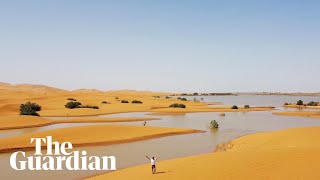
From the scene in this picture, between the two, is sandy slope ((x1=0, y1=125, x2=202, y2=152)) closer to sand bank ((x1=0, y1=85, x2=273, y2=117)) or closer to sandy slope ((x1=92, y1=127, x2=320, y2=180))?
sandy slope ((x1=92, y1=127, x2=320, y2=180))

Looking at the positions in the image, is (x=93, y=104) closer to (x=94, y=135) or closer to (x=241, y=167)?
(x=94, y=135)

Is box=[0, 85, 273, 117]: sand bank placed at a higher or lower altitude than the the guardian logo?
higher

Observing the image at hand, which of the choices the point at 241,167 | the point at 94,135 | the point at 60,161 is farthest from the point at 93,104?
the point at 241,167

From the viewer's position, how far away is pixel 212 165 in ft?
57.6

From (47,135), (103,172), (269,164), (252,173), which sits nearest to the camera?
(252,173)

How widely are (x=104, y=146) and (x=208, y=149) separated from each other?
8.37m

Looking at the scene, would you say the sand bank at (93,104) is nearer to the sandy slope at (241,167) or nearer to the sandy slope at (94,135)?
the sandy slope at (94,135)

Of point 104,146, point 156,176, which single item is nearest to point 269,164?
point 156,176

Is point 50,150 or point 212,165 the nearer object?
point 212,165

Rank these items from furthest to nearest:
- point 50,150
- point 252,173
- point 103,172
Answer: point 50,150 < point 103,172 < point 252,173

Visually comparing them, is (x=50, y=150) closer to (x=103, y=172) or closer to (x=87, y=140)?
(x=87, y=140)

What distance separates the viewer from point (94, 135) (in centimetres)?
3092

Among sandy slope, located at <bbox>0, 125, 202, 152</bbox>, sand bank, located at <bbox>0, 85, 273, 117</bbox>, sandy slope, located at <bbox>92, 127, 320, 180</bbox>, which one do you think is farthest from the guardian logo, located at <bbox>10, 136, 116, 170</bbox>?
sand bank, located at <bbox>0, 85, 273, 117</bbox>

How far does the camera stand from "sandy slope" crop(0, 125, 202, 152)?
27.4 metres
